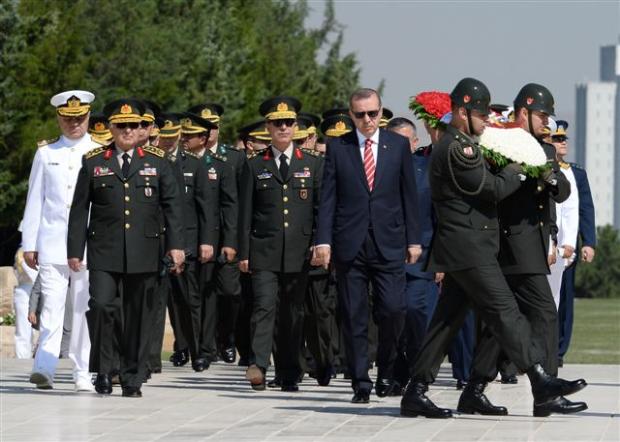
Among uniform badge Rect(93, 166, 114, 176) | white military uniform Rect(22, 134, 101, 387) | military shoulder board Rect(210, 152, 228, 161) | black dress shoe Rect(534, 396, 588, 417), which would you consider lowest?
black dress shoe Rect(534, 396, 588, 417)

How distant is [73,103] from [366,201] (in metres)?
2.79

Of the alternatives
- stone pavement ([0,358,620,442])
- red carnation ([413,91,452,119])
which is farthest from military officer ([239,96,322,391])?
red carnation ([413,91,452,119])

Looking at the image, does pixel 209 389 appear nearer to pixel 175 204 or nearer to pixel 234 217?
pixel 175 204

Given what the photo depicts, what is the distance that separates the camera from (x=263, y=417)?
1299 centimetres

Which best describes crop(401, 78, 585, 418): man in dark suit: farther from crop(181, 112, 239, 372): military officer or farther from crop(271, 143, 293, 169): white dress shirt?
crop(181, 112, 239, 372): military officer

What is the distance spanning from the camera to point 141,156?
49.0 ft

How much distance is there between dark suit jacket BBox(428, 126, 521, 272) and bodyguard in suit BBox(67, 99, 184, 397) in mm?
2715

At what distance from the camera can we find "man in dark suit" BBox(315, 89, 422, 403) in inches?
551

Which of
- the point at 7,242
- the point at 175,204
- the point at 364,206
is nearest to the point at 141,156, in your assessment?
the point at 175,204

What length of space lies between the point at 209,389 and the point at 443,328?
335cm

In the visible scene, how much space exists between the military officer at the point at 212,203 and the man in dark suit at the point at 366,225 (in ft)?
14.2

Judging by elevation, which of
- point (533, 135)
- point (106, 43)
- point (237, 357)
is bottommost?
point (237, 357)

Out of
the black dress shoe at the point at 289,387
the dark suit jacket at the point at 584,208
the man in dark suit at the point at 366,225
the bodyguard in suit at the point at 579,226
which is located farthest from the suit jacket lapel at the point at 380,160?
the dark suit jacket at the point at 584,208

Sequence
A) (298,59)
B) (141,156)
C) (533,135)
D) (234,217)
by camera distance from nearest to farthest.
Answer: (533,135) < (141,156) < (234,217) < (298,59)
